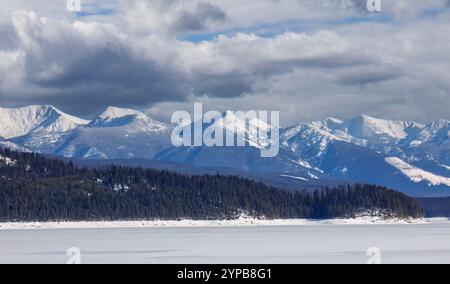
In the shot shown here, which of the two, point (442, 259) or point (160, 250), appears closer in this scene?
point (442, 259)

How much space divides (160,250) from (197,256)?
1587 cm

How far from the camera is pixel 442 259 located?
270 feet

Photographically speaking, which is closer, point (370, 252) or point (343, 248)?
point (370, 252)
